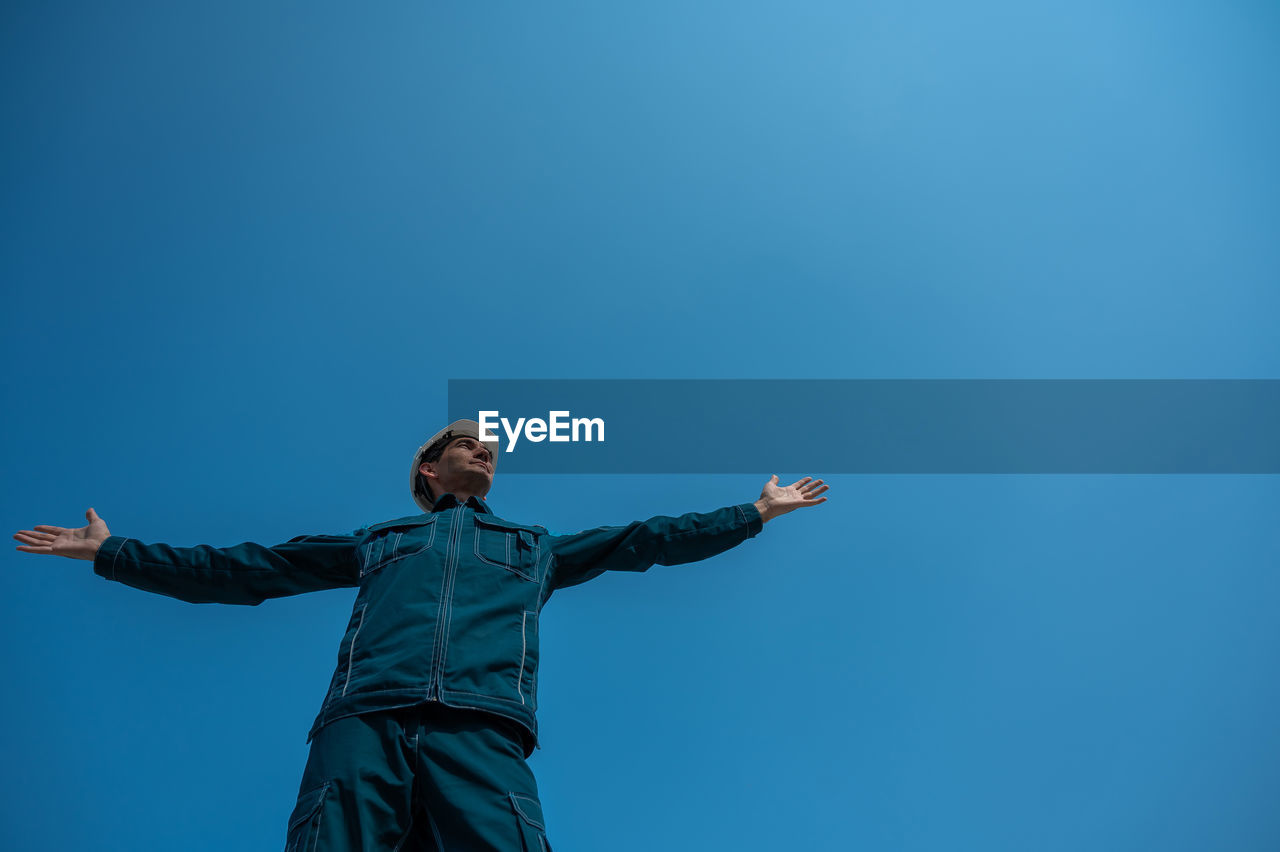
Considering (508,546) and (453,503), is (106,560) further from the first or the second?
(508,546)

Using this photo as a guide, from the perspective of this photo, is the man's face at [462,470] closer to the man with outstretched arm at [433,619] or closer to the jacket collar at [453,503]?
the man with outstretched arm at [433,619]

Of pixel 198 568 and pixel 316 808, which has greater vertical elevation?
pixel 198 568

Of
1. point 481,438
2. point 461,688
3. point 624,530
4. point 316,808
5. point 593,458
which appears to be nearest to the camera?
point 316,808

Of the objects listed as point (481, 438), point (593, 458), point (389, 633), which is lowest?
point (389, 633)

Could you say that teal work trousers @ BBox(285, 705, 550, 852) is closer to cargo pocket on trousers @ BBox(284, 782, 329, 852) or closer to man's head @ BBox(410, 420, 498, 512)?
cargo pocket on trousers @ BBox(284, 782, 329, 852)

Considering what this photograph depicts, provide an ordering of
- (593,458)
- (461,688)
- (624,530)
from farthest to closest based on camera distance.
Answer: (593,458), (624,530), (461,688)

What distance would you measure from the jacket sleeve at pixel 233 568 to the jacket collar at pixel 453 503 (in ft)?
1.35

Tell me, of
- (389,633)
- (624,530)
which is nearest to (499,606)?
(389,633)

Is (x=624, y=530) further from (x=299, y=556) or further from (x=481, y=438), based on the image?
(x=299, y=556)

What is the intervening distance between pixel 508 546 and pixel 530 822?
1.22m

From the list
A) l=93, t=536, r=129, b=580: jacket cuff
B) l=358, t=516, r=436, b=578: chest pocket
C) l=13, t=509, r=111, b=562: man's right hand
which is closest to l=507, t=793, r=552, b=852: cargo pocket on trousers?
l=358, t=516, r=436, b=578: chest pocket

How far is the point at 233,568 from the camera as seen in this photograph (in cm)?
407

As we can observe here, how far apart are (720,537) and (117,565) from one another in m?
2.58

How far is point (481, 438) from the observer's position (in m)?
4.82
